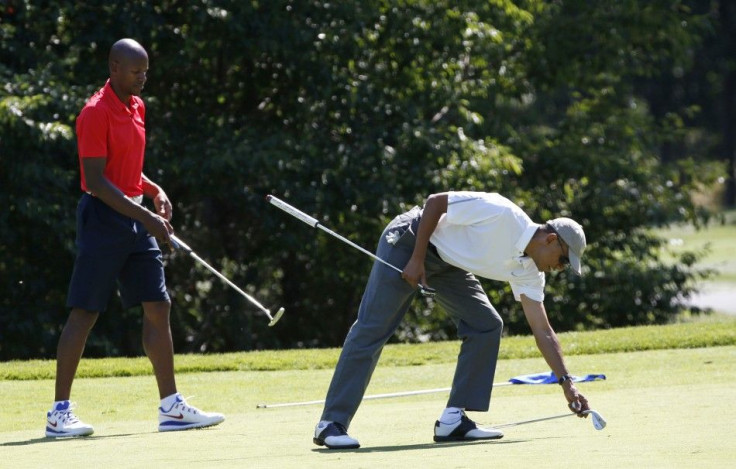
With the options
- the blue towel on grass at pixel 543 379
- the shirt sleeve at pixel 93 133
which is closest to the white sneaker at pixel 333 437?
the shirt sleeve at pixel 93 133

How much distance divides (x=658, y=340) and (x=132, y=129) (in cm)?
584

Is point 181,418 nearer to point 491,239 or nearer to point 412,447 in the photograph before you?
point 412,447

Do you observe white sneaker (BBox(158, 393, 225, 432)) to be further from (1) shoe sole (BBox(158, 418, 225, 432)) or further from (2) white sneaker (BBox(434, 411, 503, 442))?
(2) white sneaker (BBox(434, 411, 503, 442))

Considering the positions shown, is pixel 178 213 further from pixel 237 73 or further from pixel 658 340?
pixel 658 340

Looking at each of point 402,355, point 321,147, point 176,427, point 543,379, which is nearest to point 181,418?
point 176,427

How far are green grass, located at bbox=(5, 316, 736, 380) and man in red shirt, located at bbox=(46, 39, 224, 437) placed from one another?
2.69 metres

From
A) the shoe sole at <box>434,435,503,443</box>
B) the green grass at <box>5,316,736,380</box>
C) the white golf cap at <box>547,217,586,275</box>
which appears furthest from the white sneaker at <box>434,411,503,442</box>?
the green grass at <box>5,316,736,380</box>

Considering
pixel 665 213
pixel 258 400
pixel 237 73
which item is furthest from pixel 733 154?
pixel 258 400

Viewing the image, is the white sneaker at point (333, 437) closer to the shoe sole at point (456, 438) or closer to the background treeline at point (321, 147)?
the shoe sole at point (456, 438)

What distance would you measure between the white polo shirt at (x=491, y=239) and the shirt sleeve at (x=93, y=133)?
5.68 feet

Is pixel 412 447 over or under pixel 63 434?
under

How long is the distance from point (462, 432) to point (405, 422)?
73 cm

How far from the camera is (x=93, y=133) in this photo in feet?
22.8

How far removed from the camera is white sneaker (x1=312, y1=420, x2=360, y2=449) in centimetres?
627
